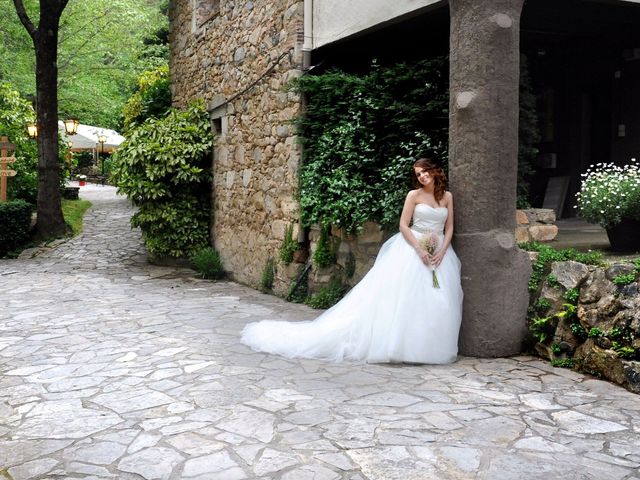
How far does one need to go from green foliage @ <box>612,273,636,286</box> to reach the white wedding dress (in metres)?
1.23

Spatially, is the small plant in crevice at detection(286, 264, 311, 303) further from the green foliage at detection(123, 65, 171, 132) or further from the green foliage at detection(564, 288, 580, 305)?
the green foliage at detection(123, 65, 171, 132)

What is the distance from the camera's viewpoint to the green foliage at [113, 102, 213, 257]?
1148cm

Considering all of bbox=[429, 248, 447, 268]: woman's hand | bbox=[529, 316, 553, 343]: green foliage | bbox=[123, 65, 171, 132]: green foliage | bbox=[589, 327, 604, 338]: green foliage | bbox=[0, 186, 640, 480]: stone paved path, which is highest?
bbox=[123, 65, 171, 132]: green foliage

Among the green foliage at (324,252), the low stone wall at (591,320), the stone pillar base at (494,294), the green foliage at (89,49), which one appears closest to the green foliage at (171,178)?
the green foliage at (324,252)

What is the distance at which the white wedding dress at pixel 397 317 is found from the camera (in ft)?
18.0

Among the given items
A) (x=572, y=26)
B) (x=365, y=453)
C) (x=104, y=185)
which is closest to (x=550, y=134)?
(x=572, y=26)

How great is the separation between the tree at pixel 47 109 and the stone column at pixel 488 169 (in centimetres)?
1151

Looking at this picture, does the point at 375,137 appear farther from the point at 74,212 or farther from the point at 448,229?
the point at 74,212

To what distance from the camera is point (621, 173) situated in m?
6.56

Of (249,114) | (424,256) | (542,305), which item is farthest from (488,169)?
(249,114)

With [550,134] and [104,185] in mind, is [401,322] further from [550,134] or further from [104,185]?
[104,185]

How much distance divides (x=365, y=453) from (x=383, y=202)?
353cm

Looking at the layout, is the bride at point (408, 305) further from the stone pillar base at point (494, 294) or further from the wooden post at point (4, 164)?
the wooden post at point (4, 164)

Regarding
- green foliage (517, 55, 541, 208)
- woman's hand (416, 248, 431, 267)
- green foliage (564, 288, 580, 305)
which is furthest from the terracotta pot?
woman's hand (416, 248, 431, 267)
